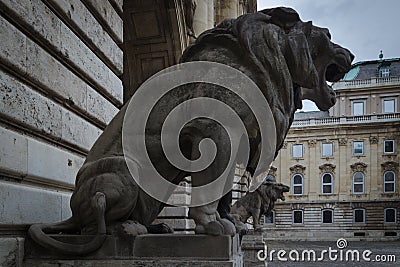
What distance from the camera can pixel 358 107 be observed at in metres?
49.8

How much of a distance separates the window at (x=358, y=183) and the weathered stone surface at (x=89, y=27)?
45109 mm

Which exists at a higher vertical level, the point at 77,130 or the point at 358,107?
the point at 358,107

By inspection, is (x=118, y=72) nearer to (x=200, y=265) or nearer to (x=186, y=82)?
(x=186, y=82)

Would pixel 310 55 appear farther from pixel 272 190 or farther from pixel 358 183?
pixel 358 183

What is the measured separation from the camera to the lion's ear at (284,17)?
338 cm

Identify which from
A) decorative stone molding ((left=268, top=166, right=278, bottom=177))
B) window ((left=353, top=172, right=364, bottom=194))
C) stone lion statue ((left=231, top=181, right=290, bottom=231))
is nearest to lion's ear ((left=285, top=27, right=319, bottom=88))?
stone lion statue ((left=231, top=181, right=290, bottom=231))

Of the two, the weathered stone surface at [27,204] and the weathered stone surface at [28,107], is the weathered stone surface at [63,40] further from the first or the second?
the weathered stone surface at [27,204]

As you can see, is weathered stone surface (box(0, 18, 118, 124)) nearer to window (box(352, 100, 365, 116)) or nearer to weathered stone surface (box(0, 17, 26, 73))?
weathered stone surface (box(0, 17, 26, 73))

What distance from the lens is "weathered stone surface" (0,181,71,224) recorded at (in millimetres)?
3494

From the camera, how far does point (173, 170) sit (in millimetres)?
3365

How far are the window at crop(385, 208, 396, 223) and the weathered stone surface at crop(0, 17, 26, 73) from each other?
47.5 metres

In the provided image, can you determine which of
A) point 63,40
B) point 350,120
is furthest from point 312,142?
point 63,40

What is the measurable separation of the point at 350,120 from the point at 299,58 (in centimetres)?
4648

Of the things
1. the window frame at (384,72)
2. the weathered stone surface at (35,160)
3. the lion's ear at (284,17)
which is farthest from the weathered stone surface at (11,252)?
the window frame at (384,72)
